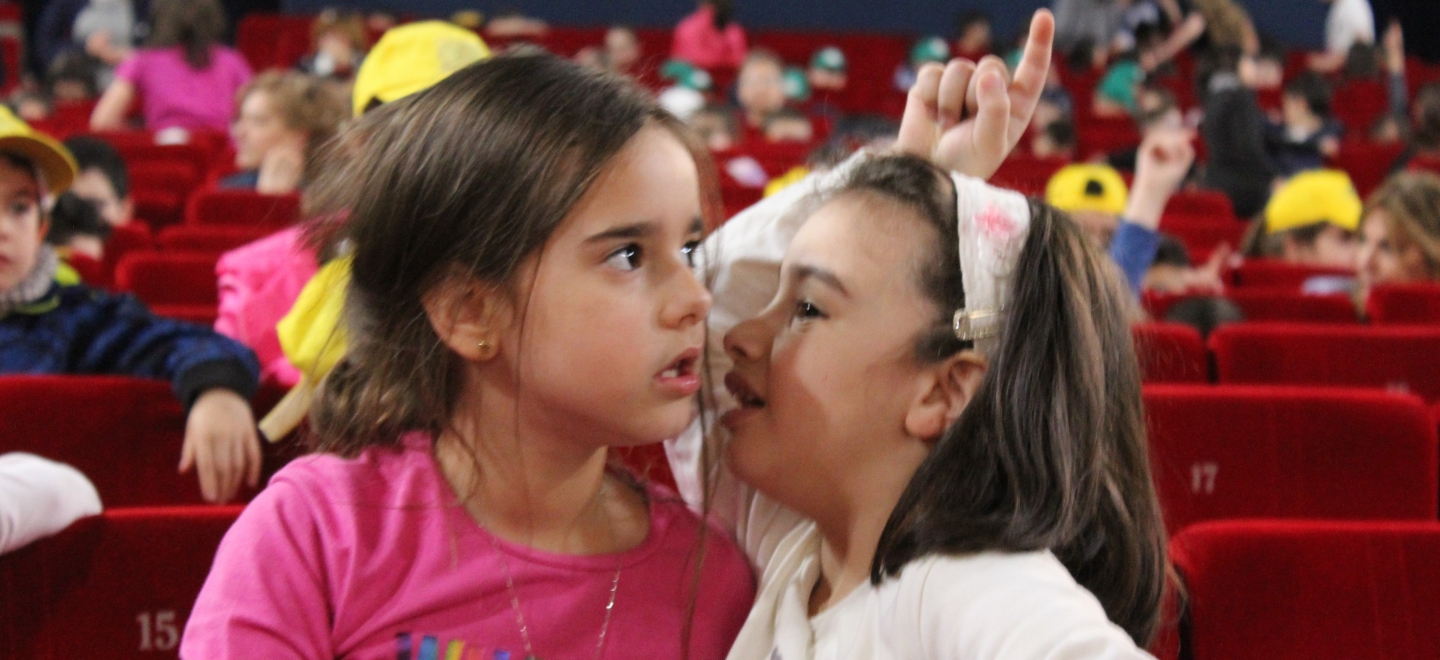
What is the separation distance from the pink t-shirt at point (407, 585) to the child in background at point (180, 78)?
17.3ft

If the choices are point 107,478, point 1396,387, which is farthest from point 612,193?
point 1396,387

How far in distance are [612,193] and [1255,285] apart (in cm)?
316

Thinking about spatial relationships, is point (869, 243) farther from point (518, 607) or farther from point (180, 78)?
point (180, 78)

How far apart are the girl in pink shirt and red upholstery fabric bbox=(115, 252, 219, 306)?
179cm

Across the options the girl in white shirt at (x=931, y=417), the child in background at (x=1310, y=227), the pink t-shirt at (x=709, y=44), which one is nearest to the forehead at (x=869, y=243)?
the girl in white shirt at (x=931, y=417)

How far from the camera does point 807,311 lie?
1110mm

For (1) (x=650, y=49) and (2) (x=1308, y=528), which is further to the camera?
(1) (x=650, y=49)

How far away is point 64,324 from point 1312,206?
3.78 metres

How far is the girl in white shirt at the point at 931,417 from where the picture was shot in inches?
38.8

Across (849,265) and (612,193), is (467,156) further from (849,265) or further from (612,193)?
(849,265)

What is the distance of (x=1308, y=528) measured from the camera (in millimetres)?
1291

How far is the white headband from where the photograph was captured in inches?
41.2

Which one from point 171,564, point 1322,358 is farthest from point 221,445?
point 1322,358

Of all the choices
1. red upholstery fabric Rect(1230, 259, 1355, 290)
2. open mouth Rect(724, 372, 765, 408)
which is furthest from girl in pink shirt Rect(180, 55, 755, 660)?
red upholstery fabric Rect(1230, 259, 1355, 290)
